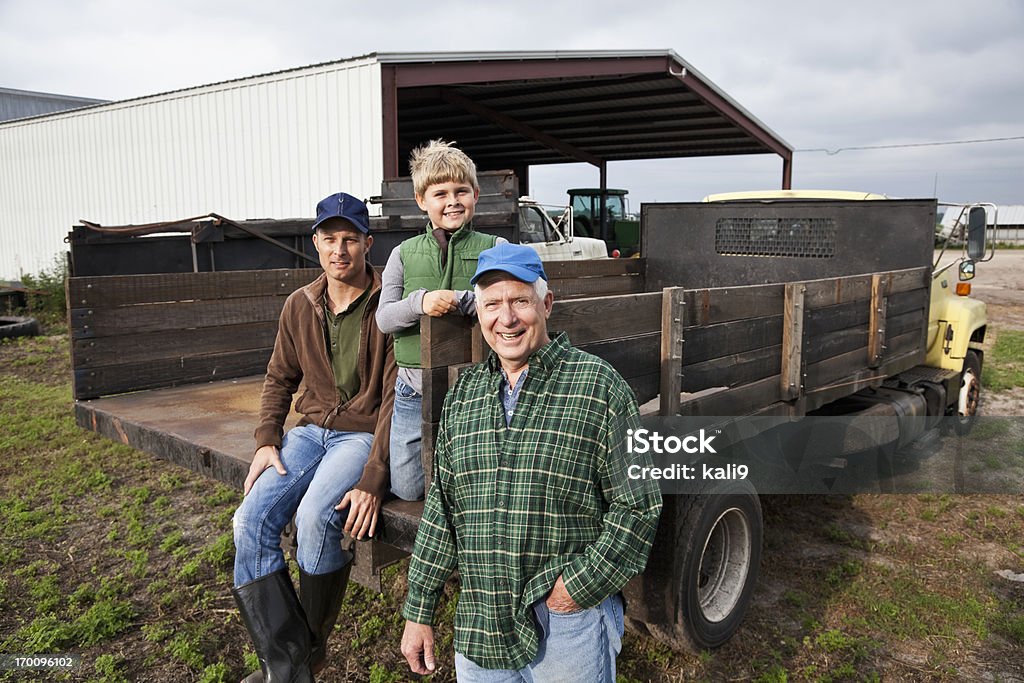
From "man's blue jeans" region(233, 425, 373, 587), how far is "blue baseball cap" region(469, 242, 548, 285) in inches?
36.2

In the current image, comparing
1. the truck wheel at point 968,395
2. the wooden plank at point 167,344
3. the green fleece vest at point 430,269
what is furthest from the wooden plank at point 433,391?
the truck wheel at point 968,395

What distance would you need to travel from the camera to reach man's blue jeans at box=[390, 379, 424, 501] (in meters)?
2.49

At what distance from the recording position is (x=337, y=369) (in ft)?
9.00

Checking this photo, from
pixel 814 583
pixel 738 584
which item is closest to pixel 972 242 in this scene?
pixel 814 583

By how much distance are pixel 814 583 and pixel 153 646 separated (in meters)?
3.07

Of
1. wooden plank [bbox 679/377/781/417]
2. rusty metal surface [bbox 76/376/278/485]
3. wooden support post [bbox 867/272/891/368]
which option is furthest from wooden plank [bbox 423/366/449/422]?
wooden support post [bbox 867/272/891/368]

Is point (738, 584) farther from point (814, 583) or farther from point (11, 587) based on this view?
point (11, 587)

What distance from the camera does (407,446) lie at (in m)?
2.49

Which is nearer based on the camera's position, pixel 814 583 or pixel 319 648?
pixel 319 648

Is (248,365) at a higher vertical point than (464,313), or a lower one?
lower

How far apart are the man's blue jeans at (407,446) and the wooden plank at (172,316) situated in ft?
6.45

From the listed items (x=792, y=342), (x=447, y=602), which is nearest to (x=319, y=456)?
(x=447, y=602)

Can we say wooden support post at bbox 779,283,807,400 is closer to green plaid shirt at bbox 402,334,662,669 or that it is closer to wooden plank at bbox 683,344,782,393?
wooden plank at bbox 683,344,782,393

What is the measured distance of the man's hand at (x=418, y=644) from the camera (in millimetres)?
1983
